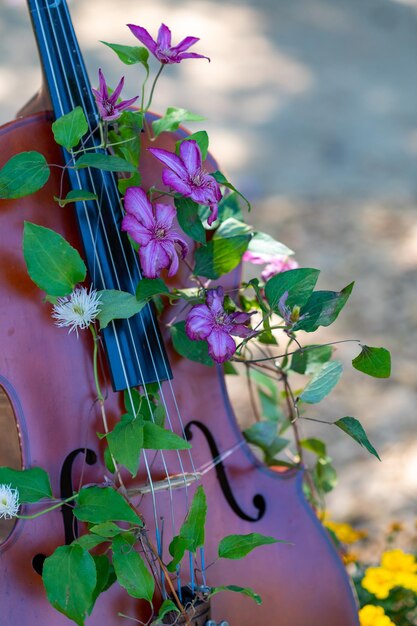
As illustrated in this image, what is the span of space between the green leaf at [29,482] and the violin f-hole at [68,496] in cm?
3

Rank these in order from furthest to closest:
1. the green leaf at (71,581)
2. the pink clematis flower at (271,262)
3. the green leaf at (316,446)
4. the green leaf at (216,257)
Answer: the green leaf at (316,446) < the pink clematis flower at (271,262) < the green leaf at (216,257) < the green leaf at (71,581)

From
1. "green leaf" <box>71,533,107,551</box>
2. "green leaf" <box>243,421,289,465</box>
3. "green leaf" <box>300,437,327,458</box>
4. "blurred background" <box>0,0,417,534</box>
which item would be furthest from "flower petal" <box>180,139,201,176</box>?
"blurred background" <box>0,0,417,534</box>

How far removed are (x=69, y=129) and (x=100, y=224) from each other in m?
0.13

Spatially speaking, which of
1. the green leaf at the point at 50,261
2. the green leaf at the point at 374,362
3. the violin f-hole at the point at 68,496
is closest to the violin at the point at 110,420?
the violin f-hole at the point at 68,496

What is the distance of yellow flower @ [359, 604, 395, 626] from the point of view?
102 cm

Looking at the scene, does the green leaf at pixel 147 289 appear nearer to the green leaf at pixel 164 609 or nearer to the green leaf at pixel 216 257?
the green leaf at pixel 216 257

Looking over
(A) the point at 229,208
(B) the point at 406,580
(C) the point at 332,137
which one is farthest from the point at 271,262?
(C) the point at 332,137

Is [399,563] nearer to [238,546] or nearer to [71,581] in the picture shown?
[238,546]

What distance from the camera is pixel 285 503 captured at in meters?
0.98

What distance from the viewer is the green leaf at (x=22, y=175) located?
78 centimetres

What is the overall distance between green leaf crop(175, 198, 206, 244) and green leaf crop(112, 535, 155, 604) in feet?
0.94

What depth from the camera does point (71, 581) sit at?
0.70 metres

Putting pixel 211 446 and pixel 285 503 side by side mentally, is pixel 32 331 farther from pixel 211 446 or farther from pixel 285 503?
pixel 285 503

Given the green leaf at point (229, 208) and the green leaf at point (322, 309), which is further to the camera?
the green leaf at point (229, 208)
